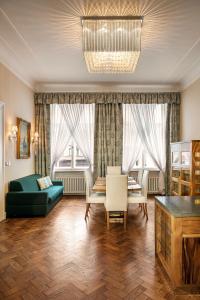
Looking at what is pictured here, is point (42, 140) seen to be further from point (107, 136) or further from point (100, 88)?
point (100, 88)

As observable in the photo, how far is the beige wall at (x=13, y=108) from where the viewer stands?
462 centimetres

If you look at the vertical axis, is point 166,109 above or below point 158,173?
above

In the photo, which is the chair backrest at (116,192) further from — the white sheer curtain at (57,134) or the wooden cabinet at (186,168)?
the white sheer curtain at (57,134)

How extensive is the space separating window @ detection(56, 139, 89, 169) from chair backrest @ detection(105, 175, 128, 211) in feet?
10.0

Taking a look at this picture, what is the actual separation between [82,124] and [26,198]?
290cm

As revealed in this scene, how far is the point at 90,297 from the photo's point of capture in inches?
81.7

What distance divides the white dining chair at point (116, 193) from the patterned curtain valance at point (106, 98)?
3.29 metres

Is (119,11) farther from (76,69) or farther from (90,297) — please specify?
(90,297)

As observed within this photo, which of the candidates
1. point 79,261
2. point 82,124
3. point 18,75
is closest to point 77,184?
point 82,124

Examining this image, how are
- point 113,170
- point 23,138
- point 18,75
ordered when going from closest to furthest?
point 18,75 → point 23,138 → point 113,170

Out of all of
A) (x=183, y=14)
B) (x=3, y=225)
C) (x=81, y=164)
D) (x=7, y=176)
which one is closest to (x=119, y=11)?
(x=183, y=14)

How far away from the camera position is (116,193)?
3.96m

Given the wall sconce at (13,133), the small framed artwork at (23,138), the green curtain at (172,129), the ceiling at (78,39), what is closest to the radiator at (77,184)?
A: the green curtain at (172,129)

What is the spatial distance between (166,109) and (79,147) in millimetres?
2834
